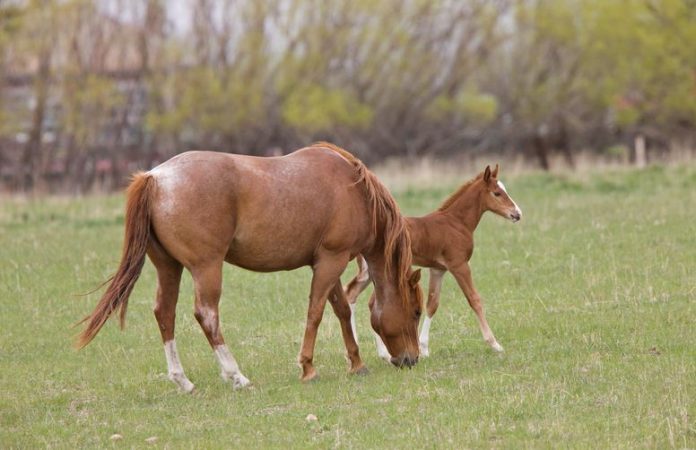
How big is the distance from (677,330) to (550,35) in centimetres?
2825

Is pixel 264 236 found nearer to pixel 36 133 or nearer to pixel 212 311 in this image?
pixel 212 311

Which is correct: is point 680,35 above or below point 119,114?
above

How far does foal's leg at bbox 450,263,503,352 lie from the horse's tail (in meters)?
2.90

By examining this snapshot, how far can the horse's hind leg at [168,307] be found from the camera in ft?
26.1

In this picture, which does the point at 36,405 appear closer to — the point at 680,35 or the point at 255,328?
the point at 255,328

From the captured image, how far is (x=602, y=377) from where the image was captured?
23.8 feet

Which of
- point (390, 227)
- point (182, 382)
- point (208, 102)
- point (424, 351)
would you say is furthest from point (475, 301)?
point (208, 102)

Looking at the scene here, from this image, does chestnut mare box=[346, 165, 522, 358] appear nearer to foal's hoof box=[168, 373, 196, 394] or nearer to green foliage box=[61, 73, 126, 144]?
foal's hoof box=[168, 373, 196, 394]

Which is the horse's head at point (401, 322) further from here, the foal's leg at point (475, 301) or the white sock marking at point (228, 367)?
the white sock marking at point (228, 367)

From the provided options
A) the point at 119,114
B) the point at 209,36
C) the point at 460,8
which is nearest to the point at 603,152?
the point at 460,8

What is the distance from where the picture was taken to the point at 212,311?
780 centimetres

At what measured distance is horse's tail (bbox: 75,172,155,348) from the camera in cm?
764

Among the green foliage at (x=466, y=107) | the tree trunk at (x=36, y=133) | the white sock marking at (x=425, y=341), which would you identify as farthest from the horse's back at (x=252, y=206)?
the green foliage at (x=466, y=107)

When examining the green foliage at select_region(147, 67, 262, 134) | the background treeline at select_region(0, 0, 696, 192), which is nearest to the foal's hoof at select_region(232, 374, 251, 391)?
the background treeline at select_region(0, 0, 696, 192)
